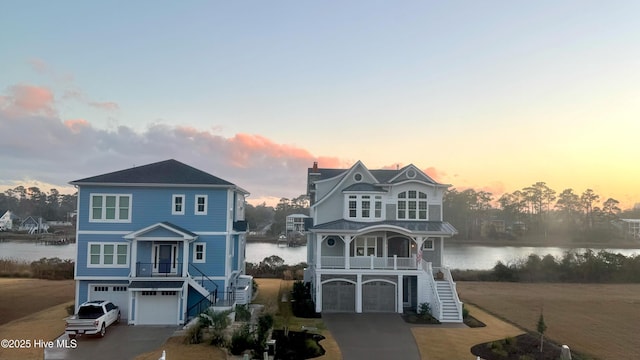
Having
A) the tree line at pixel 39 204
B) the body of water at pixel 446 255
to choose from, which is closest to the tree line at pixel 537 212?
the body of water at pixel 446 255

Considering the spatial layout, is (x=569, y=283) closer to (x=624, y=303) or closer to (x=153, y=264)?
(x=624, y=303)

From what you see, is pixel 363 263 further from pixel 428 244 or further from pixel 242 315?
pixel 242 315

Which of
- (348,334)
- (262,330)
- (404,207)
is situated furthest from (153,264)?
(404,207)

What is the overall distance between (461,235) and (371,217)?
80325 mm

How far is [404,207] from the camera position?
25406 millimetres

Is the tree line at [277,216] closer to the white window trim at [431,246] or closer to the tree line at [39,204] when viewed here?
the tree line at [39,204]

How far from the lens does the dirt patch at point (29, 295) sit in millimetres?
22234

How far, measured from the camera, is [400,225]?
2448 cm

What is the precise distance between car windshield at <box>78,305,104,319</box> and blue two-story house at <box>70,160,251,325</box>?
92.8 inches

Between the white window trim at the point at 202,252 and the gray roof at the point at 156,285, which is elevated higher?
the white window trim at the point at 202,252

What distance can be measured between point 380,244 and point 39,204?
13424cm

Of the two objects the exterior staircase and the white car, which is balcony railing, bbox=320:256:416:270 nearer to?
the exterior staircase

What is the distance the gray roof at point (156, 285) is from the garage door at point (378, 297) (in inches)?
365

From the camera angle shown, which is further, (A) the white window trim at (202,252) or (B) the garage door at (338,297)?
(B) the garage door at (338,297)
